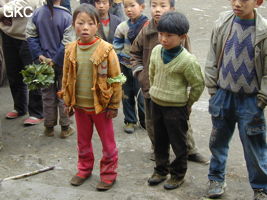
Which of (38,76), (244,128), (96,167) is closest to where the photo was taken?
(244,128)

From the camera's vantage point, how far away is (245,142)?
3.79 metres

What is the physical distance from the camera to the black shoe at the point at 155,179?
14.6 feet

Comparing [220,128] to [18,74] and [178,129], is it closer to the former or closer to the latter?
[178,129]

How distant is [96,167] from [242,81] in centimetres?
209

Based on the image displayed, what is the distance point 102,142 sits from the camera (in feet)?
14.5

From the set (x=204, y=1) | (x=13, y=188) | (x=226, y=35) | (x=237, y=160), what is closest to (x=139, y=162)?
(x=237, y=160)

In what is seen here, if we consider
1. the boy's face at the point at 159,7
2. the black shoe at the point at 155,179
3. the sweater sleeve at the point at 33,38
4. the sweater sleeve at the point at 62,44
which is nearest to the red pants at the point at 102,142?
the black shoe at the point at 155,179

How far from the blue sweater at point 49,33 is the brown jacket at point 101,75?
1.14m

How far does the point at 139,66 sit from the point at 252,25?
1444mm

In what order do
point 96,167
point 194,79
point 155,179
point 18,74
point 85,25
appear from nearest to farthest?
point 194,79 < point 85,25 < point 155,179 < point 96,167 < point 18,74

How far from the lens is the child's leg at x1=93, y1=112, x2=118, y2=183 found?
432cm

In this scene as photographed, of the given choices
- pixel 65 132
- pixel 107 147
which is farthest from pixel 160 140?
pixel 65 132

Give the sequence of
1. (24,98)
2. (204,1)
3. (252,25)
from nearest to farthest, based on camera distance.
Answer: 1. (252,25)
2. (24,98)
3. (204,1)

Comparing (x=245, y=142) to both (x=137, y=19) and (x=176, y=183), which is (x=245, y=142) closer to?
(x=176, y=183)
